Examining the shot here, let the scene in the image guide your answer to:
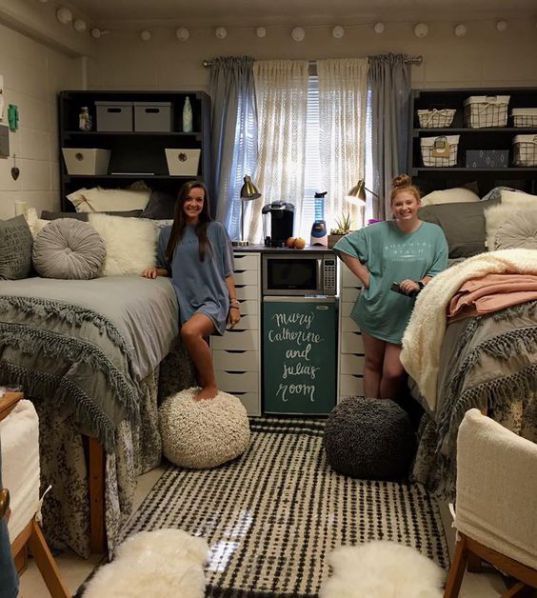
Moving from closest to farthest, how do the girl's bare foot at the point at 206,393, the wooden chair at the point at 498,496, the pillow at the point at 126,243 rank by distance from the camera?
the wooden chair at the point at 498,496 → the girl's bare foot at the point at 206,393 → the pillow at the point at 126,243

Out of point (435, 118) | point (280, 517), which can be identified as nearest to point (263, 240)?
point (435, 118)

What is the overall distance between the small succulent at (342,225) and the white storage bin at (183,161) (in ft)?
3.17

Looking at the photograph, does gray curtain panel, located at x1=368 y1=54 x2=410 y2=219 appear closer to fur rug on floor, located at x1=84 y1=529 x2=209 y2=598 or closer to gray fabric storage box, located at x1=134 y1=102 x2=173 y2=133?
gray fabric storage box, located at x1=134 y1=102 x2=173 y2=133

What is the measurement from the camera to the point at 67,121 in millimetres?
4379

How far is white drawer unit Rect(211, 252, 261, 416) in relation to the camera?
3.94 metres

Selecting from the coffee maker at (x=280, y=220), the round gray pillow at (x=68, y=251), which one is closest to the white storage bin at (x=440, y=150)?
the coffee maker at (x=280, y=220)

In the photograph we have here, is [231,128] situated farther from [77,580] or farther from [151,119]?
[77,580]

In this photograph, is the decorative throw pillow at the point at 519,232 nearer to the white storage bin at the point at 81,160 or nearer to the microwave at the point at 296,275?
the microwave at the point at 296,275

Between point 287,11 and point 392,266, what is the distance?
1.95 meters

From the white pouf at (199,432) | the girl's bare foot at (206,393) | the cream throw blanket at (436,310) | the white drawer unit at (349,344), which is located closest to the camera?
the cream throw blanket at (436,310)

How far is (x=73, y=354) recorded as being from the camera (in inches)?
90.3

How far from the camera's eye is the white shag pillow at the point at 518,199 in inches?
144

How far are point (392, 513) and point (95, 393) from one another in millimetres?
1321

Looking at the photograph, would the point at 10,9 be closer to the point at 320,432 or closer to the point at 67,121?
the point at 67,121
